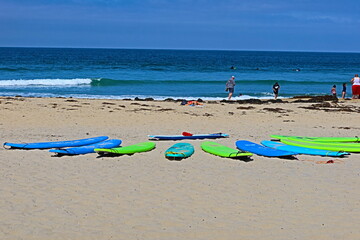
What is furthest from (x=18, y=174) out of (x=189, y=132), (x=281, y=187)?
(x=189, y=132)

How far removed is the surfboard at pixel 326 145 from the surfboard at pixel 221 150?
74.5 inches

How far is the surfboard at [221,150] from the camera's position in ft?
31.3

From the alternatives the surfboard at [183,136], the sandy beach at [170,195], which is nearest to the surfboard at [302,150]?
the sandy beach at [170,195]

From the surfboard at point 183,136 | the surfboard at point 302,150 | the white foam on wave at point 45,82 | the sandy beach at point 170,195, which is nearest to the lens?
the sandy beach at point 170,195

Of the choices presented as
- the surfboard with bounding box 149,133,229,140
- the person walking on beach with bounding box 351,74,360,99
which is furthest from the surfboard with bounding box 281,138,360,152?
the person walking on beach with bounding box 351,74,360,99

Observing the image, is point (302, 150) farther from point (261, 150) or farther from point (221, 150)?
point (221, 150)

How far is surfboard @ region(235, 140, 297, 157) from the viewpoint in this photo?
31.9 ft

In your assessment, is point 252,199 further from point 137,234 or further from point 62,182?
point 62,182

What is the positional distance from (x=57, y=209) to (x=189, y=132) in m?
6.93

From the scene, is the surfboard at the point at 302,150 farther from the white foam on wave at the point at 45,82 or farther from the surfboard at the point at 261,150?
the white foam on wave at the point at 45,82

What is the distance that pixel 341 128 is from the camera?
45.6 ft

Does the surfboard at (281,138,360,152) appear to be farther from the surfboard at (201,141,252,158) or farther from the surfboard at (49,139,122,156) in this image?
the surfboard at (49,139,122,156)

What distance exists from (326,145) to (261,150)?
6.60 ft

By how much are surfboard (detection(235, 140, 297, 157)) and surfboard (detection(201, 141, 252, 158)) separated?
1.34 ft
